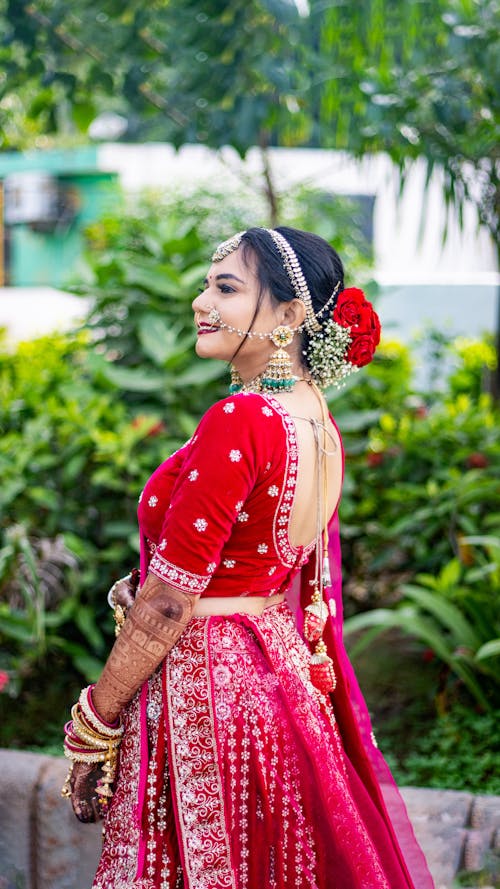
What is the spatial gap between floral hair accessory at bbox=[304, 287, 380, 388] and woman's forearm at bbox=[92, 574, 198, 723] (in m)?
0.50

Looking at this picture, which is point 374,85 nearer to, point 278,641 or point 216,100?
point 216,100

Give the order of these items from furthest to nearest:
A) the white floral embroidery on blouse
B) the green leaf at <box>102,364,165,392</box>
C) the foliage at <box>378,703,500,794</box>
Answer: the green leaf at <box>102,364,165,392</box> → the foliage at <box>378,703,500,794</box> → the white floral embroidery on blouse

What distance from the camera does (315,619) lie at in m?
2.06

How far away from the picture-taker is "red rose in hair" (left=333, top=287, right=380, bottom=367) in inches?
75.2

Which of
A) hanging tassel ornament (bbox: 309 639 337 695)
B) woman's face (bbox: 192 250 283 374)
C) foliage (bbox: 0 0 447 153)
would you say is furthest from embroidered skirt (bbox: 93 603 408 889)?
foliage (bbox: 0 0 447 153)

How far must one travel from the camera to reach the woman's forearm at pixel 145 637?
5.79 ft

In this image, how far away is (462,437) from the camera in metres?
4.44

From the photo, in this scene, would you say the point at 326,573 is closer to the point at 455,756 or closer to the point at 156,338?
the point at 455,756

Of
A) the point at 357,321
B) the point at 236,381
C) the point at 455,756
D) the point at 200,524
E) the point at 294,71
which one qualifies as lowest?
the point at 455,756

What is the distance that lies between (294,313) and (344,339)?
104 millimetres

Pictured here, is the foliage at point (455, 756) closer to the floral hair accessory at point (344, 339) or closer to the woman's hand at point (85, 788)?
the woman's hand at point (85, 788)

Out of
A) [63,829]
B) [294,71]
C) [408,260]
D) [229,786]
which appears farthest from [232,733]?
[408,260]

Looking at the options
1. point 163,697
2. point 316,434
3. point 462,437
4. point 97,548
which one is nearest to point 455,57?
point 462,437

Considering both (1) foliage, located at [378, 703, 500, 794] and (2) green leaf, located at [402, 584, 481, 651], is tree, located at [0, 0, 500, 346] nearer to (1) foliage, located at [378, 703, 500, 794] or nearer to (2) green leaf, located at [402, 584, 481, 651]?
(2) green leaf, located at [402, 584, 481, 651]
